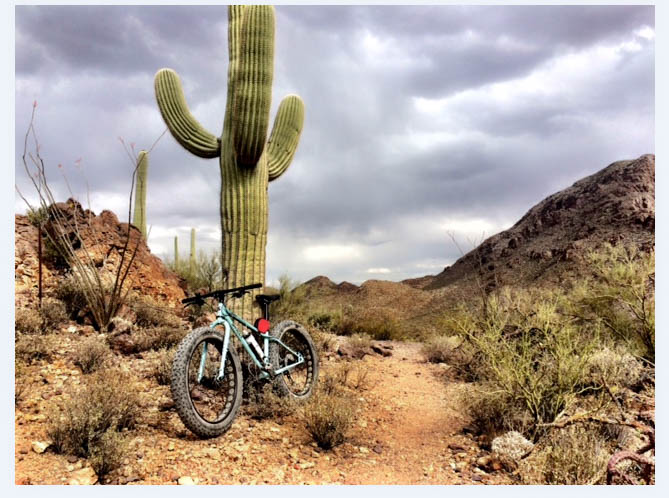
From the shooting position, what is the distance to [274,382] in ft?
21.0

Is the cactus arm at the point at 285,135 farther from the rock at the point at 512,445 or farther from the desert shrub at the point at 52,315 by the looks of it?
the rock at the point at 512,445

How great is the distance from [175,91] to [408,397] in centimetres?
728

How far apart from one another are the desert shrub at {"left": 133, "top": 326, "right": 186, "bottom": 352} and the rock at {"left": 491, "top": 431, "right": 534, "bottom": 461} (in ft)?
17.8

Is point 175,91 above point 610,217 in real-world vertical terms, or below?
above

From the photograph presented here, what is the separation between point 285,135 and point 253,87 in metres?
1.87

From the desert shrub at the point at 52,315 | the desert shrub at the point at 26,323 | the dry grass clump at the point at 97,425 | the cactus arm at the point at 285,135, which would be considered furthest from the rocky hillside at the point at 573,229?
the dry grass clump at the point at 97,425

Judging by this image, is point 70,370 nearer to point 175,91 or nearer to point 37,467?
point 37,467

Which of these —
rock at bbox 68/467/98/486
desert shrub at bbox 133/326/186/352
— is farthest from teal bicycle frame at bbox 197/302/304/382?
desert shrub at bbox 133/326/186/352

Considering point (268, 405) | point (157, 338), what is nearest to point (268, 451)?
point (268, 405)

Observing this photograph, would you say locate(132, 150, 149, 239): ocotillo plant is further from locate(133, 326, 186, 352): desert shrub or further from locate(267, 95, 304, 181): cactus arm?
locate(133, 326, 186, 352): desert shrub

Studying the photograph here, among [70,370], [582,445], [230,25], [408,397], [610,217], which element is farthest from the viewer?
[610,217]

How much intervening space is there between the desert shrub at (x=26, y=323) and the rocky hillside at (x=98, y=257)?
6.80 ft

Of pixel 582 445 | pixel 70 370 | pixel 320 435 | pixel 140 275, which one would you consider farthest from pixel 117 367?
pixel 582 445

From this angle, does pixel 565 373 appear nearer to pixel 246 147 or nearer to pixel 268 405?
pixel 268 405
